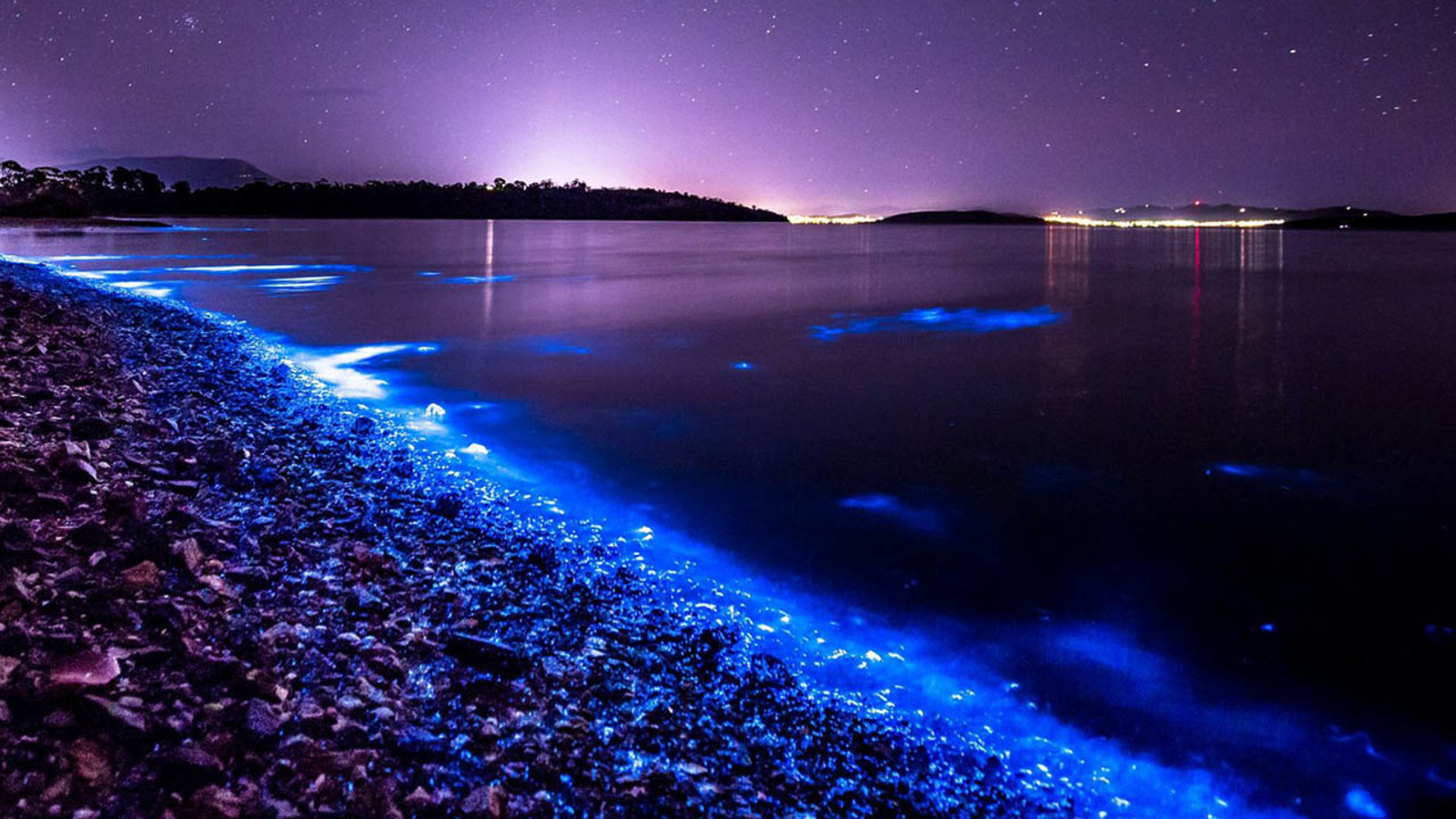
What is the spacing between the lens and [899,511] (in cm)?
711

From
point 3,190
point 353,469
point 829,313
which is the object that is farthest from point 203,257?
point 3,190

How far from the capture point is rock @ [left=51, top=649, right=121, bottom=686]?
10.7 ft

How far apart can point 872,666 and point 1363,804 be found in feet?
7.37

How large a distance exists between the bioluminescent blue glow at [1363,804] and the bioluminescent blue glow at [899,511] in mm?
3185

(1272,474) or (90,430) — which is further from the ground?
(90,430)

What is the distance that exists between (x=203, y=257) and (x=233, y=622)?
44.7 meters

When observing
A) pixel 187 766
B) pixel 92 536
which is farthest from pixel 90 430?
pixel 187 766

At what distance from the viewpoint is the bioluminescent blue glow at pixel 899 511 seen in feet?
22.2

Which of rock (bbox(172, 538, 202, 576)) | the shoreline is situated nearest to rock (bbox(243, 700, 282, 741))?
the shoreline

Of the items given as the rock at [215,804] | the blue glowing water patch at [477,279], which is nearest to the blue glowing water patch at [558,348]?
the rock at [215,804]

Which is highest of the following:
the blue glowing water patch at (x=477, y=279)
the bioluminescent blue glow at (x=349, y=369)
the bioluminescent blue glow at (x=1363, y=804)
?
the blue glowing water patch at (x=477, y=279)

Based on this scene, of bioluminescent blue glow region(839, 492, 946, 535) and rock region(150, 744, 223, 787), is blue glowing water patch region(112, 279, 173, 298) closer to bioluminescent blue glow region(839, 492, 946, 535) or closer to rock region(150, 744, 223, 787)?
bioluminescent blue glow region(839, 492, 946, 535)

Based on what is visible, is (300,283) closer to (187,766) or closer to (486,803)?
(187,766)

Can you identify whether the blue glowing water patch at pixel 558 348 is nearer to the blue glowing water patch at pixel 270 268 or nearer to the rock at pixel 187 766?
the rock at pixel 187 766
